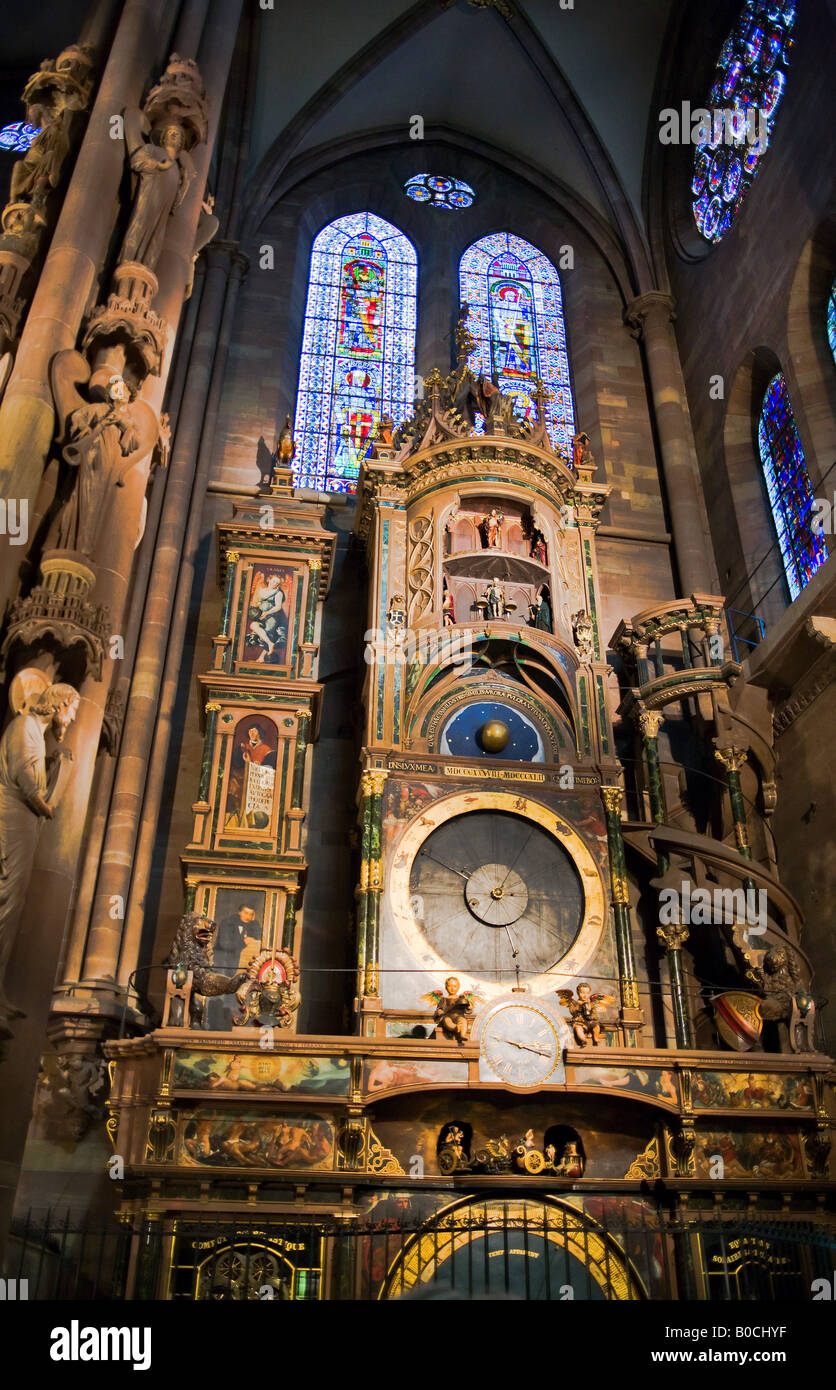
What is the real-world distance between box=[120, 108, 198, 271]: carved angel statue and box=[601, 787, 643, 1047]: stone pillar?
6647 mm

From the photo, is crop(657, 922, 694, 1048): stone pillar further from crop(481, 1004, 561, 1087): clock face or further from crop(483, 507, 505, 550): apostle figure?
crop(483, 507, 505, 550): apostle figure

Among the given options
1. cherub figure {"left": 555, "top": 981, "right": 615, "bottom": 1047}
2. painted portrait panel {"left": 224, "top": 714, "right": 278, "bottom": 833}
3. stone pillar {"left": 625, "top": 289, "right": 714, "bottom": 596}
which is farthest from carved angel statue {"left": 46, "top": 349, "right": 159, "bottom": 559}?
stone pillar {"left": 625, "top": 289, "right": 714, "bottom": 596}

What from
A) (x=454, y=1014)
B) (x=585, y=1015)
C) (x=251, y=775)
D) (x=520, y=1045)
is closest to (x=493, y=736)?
(x=251, y=775)

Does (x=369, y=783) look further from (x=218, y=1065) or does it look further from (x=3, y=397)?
(x=3, y=397)

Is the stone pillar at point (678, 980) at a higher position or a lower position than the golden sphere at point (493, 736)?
lower

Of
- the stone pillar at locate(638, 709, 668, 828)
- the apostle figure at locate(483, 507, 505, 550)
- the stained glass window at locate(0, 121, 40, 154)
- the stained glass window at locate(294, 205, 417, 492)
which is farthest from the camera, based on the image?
the stained glass window at locate(0, 121, 40, 154)

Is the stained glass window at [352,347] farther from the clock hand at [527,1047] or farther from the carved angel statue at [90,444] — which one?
the clock hand at [527,1047]

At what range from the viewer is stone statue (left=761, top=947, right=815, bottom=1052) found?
34.3 ft

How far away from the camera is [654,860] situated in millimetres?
12383

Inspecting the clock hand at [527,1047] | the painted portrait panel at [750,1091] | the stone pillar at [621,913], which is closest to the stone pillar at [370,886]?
the clock hand at [527,1047]

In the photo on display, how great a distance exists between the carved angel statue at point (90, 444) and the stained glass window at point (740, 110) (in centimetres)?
1192

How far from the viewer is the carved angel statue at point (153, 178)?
30.8ft

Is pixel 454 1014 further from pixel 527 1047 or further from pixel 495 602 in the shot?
pixel 495 602

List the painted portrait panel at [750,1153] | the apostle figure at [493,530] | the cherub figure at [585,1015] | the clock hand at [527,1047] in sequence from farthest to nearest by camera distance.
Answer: the apostle figure at [493,530]
the cherub figure at [585,1015]
the clock hand at [527,1047]
the painted portrait panel at [750,1153]
